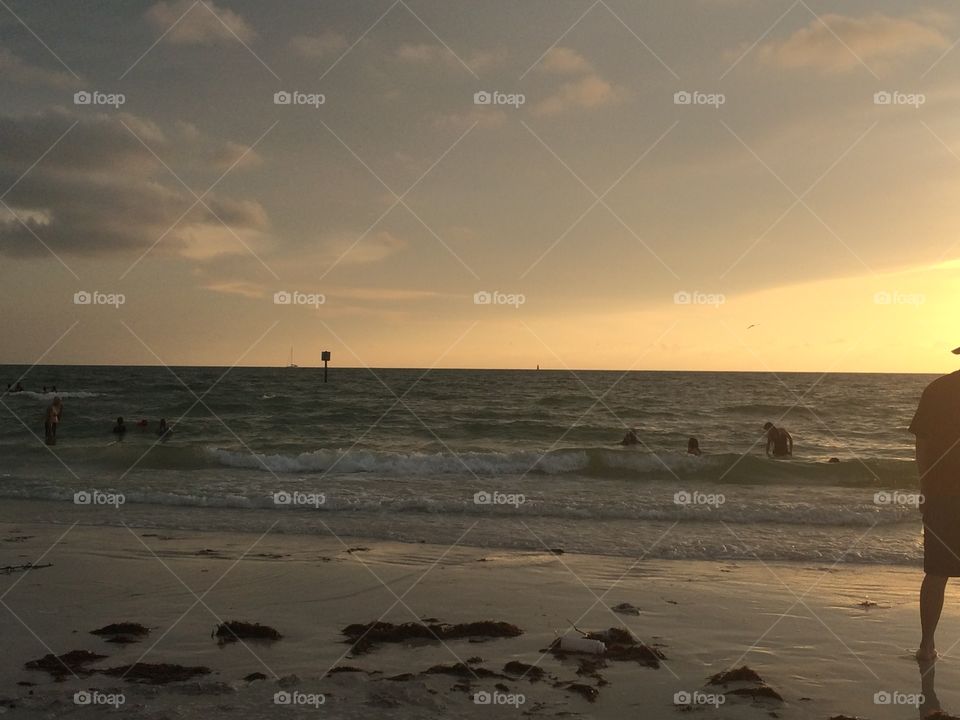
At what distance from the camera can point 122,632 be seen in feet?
21.3

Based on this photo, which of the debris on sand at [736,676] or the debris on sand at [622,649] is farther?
the debris on sand at [622,649]

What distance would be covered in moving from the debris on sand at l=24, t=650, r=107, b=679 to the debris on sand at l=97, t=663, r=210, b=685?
0.22 meters

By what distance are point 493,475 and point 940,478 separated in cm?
1659

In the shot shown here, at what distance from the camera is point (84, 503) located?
1521cm

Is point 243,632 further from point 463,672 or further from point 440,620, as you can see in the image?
point 463,672

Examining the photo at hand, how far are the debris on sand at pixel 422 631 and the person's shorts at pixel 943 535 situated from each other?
10.5 feet

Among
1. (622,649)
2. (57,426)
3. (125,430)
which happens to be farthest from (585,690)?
(125,430)

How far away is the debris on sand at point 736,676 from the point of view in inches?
220

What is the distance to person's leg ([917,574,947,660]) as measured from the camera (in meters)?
5.96

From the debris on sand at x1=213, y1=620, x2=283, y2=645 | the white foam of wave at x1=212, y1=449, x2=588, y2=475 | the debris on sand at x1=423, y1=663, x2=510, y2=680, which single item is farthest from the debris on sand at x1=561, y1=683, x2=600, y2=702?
the white foam of wave at x1=212, y1=449, x2=588, y2=475

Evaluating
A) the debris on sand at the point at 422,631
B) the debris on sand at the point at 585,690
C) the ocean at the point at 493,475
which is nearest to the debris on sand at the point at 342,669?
the debris on sand at the point at 422,631

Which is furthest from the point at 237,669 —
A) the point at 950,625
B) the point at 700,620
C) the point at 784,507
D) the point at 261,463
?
the point at 261,463

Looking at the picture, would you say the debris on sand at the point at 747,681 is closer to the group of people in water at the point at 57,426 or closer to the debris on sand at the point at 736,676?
the debris on sand at the point at 736,676

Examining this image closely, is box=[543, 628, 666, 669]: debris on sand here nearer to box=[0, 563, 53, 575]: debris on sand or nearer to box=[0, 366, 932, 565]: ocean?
box=[0, 366, 932, 565]: ocean
